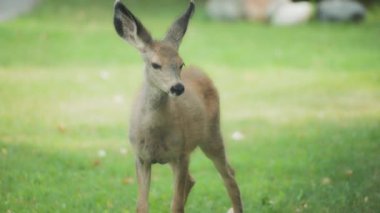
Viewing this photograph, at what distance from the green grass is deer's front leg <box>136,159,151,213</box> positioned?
2.99 feet

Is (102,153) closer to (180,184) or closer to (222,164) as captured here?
(222,164)

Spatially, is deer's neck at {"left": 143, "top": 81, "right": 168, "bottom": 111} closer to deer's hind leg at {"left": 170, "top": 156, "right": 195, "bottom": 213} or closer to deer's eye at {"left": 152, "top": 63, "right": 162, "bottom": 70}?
deer's eye at {"left": 152, "top": 63, "right": 162, "bottom": 70}

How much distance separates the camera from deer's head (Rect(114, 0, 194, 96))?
6.34 meters

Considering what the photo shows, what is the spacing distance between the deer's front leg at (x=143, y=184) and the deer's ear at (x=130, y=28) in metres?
0.95

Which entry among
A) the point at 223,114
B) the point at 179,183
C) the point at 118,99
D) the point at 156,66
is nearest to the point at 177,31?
the point at 156,66

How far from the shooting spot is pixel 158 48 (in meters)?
6.50

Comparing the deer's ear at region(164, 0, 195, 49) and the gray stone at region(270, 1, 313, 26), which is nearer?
the deer's ear at region(164, 0, 195, 49)

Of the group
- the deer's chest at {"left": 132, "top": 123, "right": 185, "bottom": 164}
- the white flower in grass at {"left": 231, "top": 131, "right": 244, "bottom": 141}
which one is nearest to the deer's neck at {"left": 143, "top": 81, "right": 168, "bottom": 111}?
the deer's chest at {"left": 132, "top": 123, "right": 185, "bottom": 164}

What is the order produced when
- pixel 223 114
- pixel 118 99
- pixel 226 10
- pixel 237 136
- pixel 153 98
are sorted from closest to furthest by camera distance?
pixel 153 98 < pixel 237 136 < pixel 223 114 < pixel 118 99 < pixel 226 10

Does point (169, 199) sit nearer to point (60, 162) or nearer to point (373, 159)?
point (60, 162)

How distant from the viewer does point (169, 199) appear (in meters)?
8.06

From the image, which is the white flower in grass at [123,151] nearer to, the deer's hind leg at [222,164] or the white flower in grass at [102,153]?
the white flower in grass at [102,153]

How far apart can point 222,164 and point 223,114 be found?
4.88 meters

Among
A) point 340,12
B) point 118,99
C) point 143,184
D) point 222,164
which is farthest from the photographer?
point 340,12
